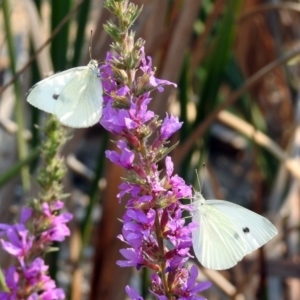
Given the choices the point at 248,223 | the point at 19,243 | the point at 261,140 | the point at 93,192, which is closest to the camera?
the point at 19,243

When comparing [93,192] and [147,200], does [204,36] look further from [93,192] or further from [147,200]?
[147,200]

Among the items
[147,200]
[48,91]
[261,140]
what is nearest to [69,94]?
[48,91]

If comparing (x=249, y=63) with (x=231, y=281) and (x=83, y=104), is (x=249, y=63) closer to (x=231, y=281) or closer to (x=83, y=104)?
(x=231, y=281)

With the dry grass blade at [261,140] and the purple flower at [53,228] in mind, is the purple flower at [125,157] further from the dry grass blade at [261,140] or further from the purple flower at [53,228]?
the dry grass blade at [261,140]

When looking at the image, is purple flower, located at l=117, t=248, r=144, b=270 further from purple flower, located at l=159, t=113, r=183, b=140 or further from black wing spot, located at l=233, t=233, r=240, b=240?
black wing spot, located at l=233, t=233, r=240, b=240

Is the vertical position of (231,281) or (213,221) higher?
(213,221)

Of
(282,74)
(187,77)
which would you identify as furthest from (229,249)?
(282,74)
